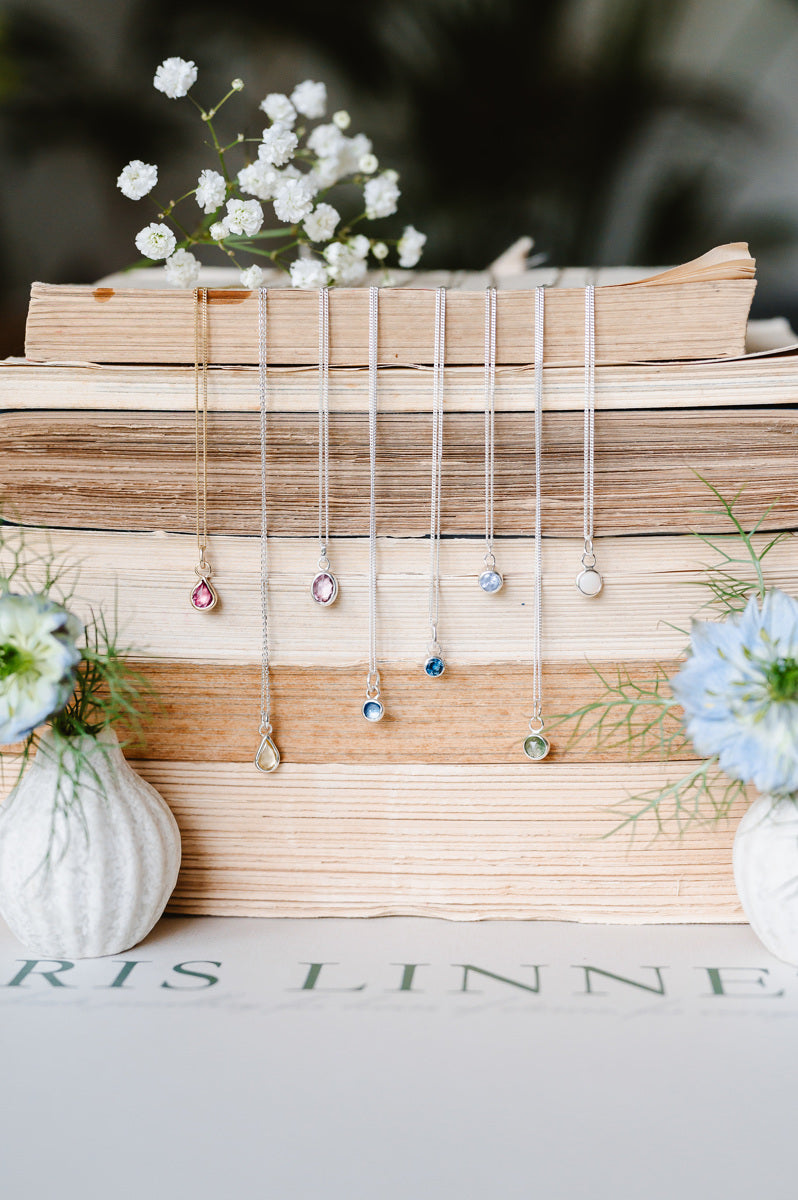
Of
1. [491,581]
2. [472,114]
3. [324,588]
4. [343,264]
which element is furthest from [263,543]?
[472,114]

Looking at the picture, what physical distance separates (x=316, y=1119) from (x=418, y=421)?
1.43ft

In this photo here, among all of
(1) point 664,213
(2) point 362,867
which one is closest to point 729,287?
(2) point 362,867

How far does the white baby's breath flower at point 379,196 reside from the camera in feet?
2.95

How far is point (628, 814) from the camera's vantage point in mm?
719

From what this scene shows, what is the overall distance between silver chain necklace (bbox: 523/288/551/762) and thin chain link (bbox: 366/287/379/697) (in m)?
0.11

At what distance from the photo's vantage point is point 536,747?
0.71 metres

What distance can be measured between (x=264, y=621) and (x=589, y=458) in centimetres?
25

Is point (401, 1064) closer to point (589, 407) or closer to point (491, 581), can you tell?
point (491, 581)

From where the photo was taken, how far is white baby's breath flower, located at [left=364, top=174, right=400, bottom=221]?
90 centimetres

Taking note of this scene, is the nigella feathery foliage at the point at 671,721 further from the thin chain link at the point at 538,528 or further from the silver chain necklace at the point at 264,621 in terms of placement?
the silver chain necklace at the point at 264,621

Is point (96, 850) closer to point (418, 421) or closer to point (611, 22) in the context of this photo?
point (418, 421)

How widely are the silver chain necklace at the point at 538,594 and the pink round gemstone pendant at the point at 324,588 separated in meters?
0.14

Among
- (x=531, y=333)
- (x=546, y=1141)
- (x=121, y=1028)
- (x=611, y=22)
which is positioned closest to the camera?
(x=546, y=1141)

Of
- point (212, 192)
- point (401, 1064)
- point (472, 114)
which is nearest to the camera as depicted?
point (401, 1064)
